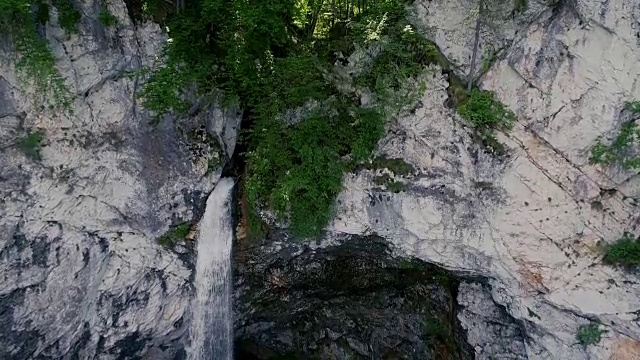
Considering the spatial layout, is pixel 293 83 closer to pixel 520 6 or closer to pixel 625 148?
pixel 520 6

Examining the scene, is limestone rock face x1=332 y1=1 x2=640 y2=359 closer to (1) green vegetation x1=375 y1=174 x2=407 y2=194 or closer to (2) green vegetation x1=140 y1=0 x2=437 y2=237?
(1) green vegetation x1=375 y1=174 x2=407 y2=194

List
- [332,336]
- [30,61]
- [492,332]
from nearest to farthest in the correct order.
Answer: [30,61]
[492,332]
[332,336]

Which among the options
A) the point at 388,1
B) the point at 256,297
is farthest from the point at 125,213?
the point at 388,1

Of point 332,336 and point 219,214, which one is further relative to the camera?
point 332,336

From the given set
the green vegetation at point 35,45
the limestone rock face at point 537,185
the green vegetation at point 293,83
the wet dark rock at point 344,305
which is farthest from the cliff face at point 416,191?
the wet dark rock at point 344,305

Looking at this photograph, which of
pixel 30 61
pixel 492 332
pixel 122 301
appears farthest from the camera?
pixel 492 332

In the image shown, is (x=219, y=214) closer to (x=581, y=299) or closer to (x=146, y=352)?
(x=146, y=352)

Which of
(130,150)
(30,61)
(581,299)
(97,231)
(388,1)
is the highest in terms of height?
(388,1)

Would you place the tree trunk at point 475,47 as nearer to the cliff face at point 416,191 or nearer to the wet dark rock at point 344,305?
the cliff face at point 416,191
